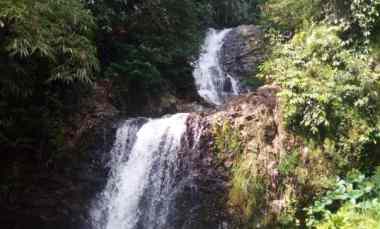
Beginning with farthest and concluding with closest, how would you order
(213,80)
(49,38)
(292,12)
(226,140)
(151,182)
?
(213,80), (292,12), (151,182), (49,38), (226,140)

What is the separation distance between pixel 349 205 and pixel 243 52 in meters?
6.97

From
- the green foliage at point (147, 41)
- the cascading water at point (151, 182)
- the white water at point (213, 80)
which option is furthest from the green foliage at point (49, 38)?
the white water at point (213, 80)

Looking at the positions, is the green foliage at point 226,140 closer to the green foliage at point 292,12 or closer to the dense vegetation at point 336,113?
the dense vegetation at point 336,113

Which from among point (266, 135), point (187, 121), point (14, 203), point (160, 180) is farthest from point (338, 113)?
point (14, 203)

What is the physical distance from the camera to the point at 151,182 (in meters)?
6.42

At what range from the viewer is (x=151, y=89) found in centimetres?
875

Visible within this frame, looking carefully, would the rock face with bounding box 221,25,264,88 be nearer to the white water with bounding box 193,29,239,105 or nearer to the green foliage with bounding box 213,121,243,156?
the white water with bounding box 193,29,239,105

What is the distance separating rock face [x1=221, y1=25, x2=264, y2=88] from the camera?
36.0ft

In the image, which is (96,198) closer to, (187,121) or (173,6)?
(187,121)

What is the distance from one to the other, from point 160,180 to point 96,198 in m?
1.08

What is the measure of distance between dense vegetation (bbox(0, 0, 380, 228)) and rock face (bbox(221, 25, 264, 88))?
289 cm

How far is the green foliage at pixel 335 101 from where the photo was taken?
18.1ft

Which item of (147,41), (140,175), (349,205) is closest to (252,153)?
(349,205)

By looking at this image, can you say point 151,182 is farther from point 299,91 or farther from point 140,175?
point 299,91
